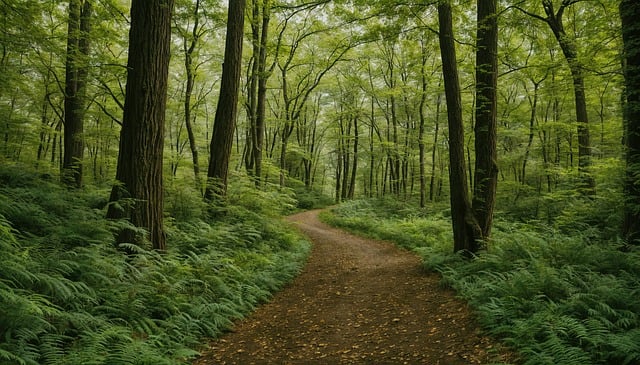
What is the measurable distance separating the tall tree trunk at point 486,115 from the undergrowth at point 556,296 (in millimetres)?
891

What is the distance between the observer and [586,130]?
12391mm

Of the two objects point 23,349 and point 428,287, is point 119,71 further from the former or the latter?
point 428,287

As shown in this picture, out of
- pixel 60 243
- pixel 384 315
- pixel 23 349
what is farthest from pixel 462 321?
pixel 60 243

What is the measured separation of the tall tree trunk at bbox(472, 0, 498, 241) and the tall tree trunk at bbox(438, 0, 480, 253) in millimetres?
290

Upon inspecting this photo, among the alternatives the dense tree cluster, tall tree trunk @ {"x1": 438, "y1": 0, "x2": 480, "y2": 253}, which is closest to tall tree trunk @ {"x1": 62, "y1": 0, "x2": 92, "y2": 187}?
the dense tree cluster

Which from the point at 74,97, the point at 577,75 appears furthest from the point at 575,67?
the point at 74,97

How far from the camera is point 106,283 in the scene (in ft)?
15.0

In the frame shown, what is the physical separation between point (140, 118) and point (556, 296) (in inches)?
266

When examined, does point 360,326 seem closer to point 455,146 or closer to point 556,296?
point 556,296

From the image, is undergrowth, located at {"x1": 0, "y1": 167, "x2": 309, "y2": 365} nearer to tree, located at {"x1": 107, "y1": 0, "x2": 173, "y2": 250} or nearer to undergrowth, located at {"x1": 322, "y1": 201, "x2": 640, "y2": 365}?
tree, located at {"x1": 107, "y1": 0, "x2": 173, "y2": 250}

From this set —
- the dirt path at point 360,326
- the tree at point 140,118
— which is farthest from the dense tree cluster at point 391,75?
the dirt path at point 360,326

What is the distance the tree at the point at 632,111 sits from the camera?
17.4 ft

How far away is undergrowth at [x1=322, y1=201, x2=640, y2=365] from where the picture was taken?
127 inches

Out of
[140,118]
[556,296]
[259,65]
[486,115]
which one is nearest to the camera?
[556,296]
